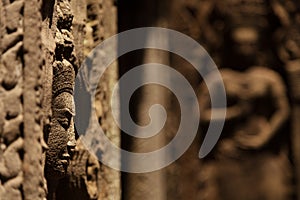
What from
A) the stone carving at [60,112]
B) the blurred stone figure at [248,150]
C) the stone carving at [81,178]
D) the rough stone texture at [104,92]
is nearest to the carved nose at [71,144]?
the stone carving at [60,112]

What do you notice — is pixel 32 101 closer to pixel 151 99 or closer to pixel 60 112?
pixel 60 112

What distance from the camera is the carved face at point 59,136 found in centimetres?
135

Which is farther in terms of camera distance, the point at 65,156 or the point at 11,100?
the point at 65,156

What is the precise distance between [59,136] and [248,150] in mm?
2075

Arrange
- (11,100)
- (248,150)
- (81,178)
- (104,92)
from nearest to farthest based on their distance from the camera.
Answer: (11,100)
(81,178)
(104,92)
(248,150)

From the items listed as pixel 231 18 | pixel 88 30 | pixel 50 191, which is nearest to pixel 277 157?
pixel 231 18

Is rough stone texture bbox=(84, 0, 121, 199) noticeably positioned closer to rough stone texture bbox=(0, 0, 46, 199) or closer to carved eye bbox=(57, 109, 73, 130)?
carved eye bbox=(57, 109, 73, 130)

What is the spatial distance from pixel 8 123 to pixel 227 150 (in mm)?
2199

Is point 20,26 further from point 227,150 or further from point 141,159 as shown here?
point 227,150

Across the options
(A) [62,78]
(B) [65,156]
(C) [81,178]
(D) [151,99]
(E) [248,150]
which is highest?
(A) [62,78]

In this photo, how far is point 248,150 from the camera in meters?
3.37

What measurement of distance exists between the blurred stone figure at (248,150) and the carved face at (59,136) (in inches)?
77.8

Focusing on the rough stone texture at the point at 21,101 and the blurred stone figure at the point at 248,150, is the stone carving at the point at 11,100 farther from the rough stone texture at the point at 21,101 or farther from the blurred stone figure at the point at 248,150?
the blurred stone figure at the point at 248,150

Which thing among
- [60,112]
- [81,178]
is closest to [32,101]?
[60,112]
